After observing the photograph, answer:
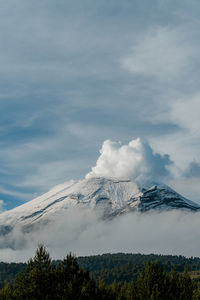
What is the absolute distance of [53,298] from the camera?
215 feet

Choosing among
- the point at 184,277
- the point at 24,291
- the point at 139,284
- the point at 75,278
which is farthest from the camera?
the point at 184,277

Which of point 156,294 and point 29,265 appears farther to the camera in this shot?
point 156,294

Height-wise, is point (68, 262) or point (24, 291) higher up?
point (68, 262)

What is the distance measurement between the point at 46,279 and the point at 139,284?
87.8ft

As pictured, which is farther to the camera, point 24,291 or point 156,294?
point 156,294

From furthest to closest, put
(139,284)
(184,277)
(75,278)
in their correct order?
(184,277), (139,284), (75,278)

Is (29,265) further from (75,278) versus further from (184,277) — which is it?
(184,277)

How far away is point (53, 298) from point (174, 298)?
30767 mm

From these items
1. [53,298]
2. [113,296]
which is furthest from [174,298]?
[53,298]

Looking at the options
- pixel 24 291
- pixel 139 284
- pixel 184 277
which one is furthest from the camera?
pixel 184 277

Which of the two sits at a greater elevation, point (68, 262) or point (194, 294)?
point (68, 262)

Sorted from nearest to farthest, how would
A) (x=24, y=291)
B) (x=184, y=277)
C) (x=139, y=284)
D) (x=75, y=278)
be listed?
(x=24, y=291)
(x=75, y=278)
(x=139, y=284)
(x=184, y=277)

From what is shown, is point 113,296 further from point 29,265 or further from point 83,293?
point 29,265

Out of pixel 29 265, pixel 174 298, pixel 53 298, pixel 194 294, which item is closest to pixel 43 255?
pixel 29 265
